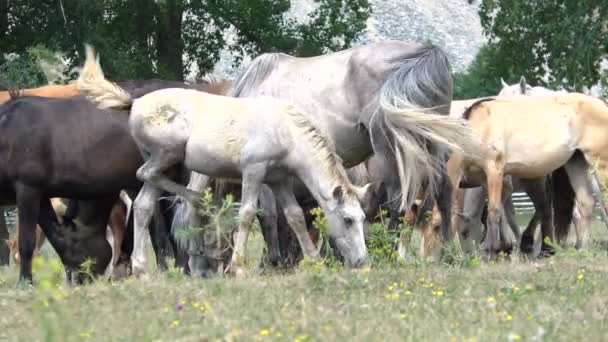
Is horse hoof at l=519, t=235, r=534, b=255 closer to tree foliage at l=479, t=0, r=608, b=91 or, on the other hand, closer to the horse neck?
the horse neck

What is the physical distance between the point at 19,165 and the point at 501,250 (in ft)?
16.9

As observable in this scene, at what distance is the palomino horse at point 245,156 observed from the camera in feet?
39.1

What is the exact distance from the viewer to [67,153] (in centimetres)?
1295

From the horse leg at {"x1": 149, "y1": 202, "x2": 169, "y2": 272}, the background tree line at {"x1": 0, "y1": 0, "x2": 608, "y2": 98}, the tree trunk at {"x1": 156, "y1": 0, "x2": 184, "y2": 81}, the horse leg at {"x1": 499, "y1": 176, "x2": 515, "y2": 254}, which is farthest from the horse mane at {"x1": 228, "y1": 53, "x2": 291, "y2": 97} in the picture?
the tree trunk at {"x1": 156, "y1": 0, "x2": 184, "y2": 81}

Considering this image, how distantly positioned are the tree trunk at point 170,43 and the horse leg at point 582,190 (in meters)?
12.5

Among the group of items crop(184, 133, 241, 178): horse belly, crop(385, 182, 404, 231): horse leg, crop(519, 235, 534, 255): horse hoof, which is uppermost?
crop(184, 133, 241, 178): horse belly

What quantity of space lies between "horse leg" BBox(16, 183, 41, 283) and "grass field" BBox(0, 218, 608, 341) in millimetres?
2050

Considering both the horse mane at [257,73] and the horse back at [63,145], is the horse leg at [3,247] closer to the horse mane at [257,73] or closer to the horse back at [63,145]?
the horse mane at [257,73]

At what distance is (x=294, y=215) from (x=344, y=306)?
11.6 feet

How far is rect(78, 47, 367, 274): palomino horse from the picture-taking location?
11922mm

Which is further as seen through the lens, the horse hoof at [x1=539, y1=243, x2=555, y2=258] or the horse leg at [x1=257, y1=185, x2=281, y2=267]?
the horse hoof at [x1=539, y1=243, x2=555, y2=258]

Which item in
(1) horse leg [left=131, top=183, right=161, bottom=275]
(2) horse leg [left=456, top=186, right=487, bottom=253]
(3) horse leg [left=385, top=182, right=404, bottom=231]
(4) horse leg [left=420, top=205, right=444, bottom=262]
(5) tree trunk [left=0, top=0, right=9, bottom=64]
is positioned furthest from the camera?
(5) tree trunk [left=0, top=0, right=9, bottom=64]

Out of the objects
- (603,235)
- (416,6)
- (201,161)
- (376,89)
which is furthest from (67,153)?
(416,6)

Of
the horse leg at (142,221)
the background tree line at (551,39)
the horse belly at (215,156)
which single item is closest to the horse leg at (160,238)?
the horse leg at (142,221)
